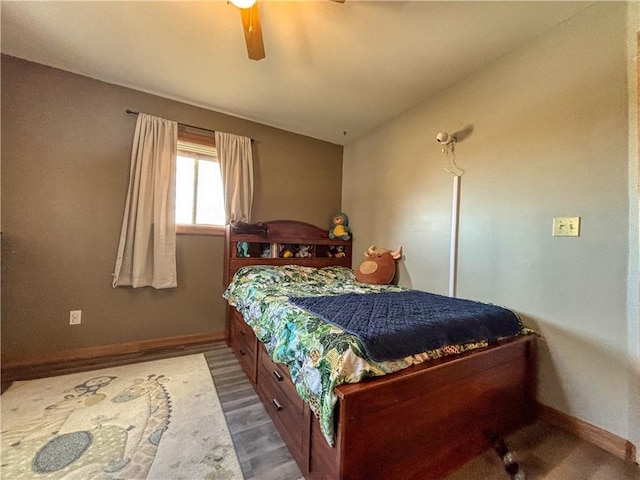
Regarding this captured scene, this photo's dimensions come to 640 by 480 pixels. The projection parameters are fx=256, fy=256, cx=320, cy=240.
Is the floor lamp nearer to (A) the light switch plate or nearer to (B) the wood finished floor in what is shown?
(A) the light switch plate

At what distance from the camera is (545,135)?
1.75m

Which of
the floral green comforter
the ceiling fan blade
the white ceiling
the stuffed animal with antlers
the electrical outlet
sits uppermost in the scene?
the white ceiling

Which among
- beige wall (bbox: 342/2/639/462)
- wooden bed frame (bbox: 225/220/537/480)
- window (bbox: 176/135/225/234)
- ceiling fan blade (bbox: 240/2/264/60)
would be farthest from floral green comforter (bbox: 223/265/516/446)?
ceiling fan blade (bbox: 240/2/264/60)

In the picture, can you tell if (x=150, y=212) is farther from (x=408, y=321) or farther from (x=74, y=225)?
(x=408, y=321)

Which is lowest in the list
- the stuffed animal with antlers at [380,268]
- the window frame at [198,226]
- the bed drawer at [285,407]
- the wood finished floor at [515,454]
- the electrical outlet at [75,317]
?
the wood finished floor at [515,454]

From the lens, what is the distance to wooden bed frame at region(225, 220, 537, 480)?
0.96 metres

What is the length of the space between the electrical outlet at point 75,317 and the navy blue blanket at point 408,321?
2115 mm

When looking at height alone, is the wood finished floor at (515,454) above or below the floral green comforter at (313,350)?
below

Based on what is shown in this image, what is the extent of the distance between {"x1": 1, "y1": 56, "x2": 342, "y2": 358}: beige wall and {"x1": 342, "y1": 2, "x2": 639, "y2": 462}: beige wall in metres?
2.60

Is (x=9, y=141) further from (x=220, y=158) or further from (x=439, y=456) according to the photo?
(x=439, y=456)

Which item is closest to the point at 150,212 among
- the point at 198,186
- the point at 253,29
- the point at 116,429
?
the point at 198,186

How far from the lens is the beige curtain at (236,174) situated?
9.43ft

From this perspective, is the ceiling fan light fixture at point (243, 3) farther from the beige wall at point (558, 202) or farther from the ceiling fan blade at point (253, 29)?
the beige wall at point (558, 202)

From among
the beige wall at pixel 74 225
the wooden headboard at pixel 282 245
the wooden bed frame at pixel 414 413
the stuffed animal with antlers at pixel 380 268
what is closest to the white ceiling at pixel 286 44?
the beige wall at pixel 74 225
